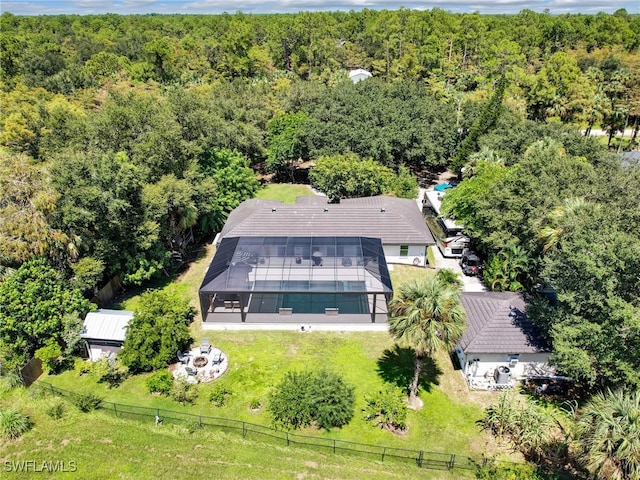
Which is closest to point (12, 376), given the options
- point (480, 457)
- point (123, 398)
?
point (123, 398)

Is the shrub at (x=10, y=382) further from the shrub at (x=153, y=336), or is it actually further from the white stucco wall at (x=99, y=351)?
the shrub at (x=153, y=336)

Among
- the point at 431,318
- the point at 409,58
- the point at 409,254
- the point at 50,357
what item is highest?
the point at 409,58

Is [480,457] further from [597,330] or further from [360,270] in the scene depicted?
[360,270]

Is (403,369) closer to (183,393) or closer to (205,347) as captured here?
(205,347)

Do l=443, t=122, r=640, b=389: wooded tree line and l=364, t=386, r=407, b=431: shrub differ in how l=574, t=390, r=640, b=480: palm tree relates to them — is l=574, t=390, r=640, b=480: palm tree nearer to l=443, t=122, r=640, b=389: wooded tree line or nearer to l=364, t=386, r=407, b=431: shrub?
l=443, t=122, r=640, b=389: wooded tree line

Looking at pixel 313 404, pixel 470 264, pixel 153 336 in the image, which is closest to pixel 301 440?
pixel 313 404

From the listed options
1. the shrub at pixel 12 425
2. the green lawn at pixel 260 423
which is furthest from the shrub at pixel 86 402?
the shrub at pixel 12 425
